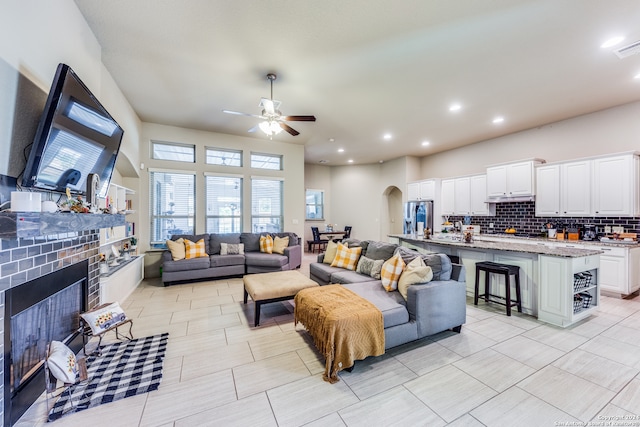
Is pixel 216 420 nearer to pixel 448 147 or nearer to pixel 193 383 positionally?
pixel 193 383

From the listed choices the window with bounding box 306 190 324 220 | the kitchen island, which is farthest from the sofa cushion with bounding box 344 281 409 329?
the window with bounding box 306 190 324 220

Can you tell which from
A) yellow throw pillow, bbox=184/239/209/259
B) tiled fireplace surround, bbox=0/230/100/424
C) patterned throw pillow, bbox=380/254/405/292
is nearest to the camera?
tiled fireplace surround, bbox=0/230/100/424

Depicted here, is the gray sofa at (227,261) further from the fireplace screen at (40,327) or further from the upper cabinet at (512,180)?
the upper cabinet at (512,180)

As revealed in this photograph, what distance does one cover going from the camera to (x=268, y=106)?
11.4 feet

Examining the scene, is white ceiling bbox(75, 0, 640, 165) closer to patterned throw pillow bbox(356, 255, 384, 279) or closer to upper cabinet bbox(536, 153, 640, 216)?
upper cabinet bbox(536, 153, 640, 216)

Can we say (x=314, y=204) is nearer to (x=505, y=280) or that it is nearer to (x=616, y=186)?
(x=505, y=280)

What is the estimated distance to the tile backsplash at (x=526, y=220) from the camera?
4.48 meters

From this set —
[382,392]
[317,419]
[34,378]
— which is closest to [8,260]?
[34,378]

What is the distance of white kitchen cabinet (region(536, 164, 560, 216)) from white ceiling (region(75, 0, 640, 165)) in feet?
3.49

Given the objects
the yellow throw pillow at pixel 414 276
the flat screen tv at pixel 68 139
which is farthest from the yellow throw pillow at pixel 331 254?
the flat screen tv at pixel 68 139

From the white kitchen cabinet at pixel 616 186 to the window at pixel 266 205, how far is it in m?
6.44

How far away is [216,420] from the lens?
5.68ft

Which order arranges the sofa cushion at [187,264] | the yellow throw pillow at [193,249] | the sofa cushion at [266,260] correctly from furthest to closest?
1. the sofa cushion at [266,260]
2. the yellow throw pillow at [193,249]
3. the sofa cushion at [187,264]

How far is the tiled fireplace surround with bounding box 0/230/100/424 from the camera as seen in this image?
5.11ft
